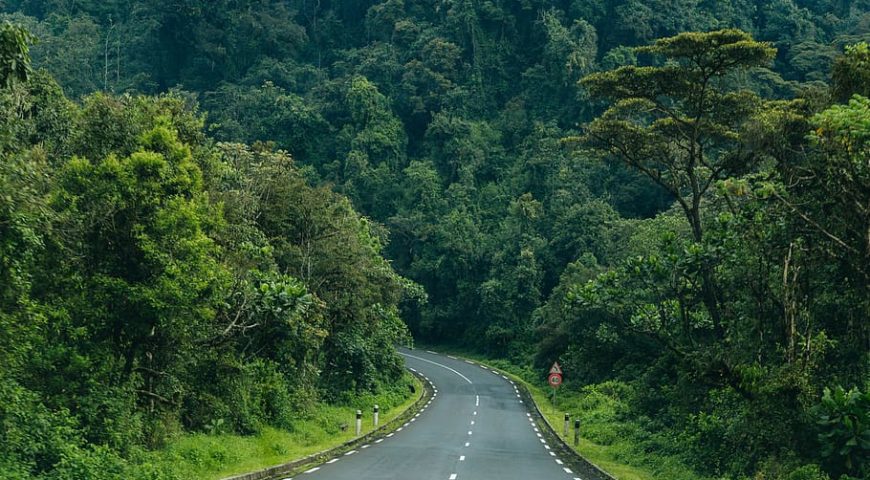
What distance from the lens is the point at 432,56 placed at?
89938 mm

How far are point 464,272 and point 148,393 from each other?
59730 mm

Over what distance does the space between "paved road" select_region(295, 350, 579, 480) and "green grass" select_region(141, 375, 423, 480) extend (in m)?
1.17

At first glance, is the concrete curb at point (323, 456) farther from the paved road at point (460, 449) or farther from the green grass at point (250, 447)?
the paved road at point (460, 449)

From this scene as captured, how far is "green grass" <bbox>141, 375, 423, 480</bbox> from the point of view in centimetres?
1645

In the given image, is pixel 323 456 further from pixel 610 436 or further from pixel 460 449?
pixel 610 436

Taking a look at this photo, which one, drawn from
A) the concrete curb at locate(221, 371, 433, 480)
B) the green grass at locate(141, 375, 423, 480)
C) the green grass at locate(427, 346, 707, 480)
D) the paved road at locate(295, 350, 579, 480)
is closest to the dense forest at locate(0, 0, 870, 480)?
the green grass at locate(427, 346, 707, 480)

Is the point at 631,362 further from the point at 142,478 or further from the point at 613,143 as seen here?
the point at 142,478

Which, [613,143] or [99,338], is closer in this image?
[99,338]

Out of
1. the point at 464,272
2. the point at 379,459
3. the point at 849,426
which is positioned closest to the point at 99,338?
the point at 379,459

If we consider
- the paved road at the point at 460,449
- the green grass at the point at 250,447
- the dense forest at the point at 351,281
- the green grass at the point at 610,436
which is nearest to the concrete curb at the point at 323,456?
the green grass at the point at 250,447

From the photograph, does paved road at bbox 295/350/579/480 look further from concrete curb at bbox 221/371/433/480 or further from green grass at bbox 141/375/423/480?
green grass at bbox 141/375/423/480

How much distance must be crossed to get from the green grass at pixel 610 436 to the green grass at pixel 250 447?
719 cm

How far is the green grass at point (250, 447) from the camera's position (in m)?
16.5

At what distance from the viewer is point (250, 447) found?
2042 cm
